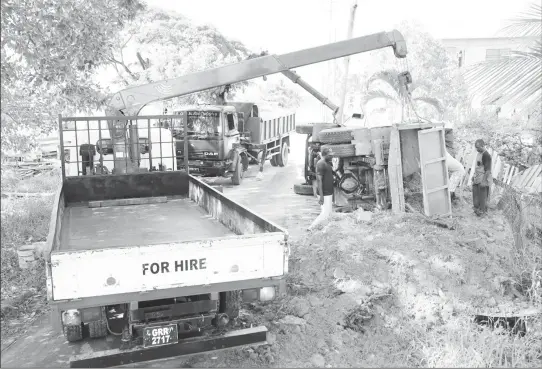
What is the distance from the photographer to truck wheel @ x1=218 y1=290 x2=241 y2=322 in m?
5.05

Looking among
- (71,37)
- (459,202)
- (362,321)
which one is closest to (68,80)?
(71,37)

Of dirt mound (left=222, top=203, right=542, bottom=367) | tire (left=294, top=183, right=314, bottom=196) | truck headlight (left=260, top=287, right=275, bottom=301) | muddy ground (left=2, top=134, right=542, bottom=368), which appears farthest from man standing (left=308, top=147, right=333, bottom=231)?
truck headlight (left=260, top=287, right=275, bottom=301)

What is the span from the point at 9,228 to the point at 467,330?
7857mm

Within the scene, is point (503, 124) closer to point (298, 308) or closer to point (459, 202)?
point (459, 202)

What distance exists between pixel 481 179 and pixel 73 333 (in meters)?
7.59

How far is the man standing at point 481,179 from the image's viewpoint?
9844 millimetres

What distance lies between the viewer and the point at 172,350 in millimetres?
4488

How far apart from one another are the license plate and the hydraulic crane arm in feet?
20.2

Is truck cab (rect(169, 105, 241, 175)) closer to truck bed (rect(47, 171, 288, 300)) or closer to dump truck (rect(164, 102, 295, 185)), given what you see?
dump truck (rect(164, 102, 295, 185))

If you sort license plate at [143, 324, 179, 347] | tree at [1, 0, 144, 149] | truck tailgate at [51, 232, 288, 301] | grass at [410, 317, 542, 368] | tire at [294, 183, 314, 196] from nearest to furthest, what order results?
truck tailgate at [51, 232, 288, 301], license plate at [143, 324, 179, 347], grass at [410, 317, 542, 368], tree at [1, 0, 144, 149], tire at [294, 183, 314, 196]

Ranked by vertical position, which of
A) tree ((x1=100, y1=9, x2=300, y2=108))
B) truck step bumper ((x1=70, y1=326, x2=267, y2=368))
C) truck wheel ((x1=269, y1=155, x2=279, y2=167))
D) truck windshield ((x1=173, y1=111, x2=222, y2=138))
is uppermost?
tree ((x1=100, y1=9, x2=300, y2=108))

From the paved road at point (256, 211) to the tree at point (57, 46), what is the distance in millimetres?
2370

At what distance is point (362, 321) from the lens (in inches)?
225

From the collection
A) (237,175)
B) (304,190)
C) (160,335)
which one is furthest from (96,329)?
(237,175)
